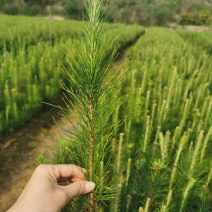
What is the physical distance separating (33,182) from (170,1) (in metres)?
54.1

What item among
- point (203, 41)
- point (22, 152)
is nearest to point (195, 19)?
point (203, 41)

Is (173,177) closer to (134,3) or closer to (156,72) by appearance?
(156,72)

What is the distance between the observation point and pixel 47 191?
41.3 inches

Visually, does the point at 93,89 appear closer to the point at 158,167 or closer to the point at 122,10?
the point at 158,167

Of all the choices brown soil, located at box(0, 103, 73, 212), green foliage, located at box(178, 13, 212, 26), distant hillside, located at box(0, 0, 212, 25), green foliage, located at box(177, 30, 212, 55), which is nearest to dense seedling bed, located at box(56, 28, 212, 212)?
brown soil, located at box(0, 103, 73, 212)

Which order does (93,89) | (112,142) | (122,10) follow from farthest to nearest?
(122,10) → (112,142) → (93,89)

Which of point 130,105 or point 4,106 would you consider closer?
point 130,105

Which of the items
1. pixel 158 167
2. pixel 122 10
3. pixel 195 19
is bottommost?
pixel 158 167

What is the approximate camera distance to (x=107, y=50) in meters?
1.01

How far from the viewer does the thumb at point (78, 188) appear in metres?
1.10

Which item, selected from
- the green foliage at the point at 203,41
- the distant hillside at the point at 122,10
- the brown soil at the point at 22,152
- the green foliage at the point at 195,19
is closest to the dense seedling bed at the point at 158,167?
the brown soil at the point at 22,152

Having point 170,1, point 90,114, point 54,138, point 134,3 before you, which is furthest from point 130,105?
point 170,1

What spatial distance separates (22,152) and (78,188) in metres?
2.03

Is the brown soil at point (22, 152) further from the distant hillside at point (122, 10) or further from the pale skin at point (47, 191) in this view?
the distant hillside at point (122, 10)
